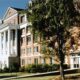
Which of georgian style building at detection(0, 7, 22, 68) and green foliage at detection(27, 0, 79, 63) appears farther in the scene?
georgian style building at detection(0, 7, 22, 68)

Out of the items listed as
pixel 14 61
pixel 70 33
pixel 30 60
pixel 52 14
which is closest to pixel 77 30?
pixel 70 33

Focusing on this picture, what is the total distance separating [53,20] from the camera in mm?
29359

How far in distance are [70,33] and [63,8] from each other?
111 inches

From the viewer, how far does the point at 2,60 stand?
2825 inches

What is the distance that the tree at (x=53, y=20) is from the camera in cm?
2914

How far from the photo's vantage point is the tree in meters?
29.1

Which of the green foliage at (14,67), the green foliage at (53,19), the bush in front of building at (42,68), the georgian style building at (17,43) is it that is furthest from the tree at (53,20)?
the green foliage at (14,67)

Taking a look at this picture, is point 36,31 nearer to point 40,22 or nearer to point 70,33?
point 40,22

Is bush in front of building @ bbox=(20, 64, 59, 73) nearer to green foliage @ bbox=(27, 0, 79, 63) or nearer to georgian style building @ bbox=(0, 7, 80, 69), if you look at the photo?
georgian style building @ bbox=(0, 7, 80, 69)

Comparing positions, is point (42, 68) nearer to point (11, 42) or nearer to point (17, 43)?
point (17, 43)

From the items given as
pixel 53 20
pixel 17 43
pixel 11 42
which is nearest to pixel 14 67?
pixel 17 43

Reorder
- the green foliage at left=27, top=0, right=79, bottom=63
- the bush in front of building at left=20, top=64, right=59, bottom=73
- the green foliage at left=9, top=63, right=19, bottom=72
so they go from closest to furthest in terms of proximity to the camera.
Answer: the green foliage at left=27, top=0, right=79, bottom=63
the bush in front of building at left=20, top=64, right=59, bottom=73
the green foliage at left=9, top=63, right=19, bottom=72

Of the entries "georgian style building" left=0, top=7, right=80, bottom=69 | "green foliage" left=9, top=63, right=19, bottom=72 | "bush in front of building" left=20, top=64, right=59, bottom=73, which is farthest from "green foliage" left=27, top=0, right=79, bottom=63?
"green foliage" left=9, top=63, right=19, bottom=72

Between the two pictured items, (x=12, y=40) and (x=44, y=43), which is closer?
(x=44, y=43)
